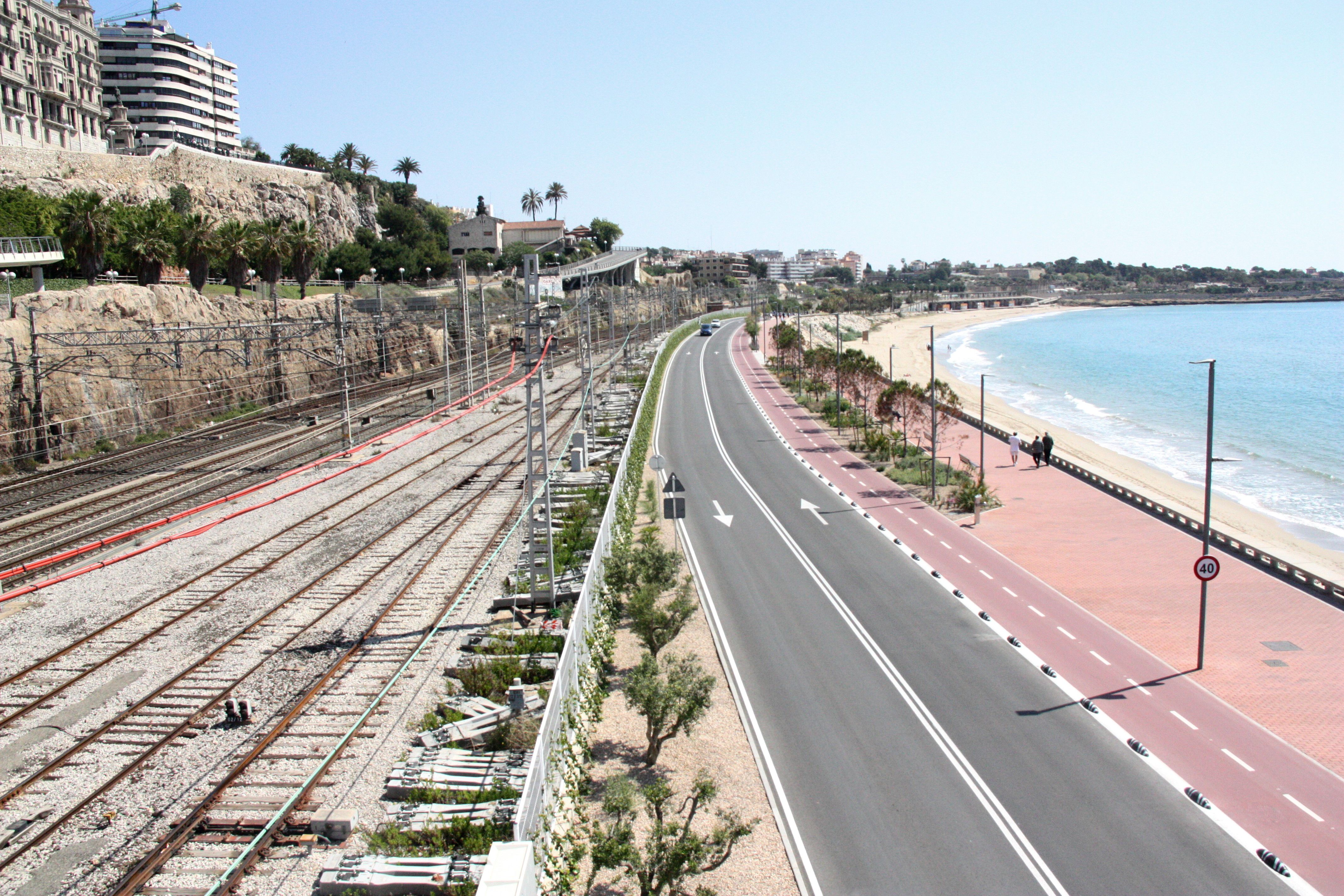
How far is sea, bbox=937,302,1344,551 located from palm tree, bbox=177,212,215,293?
52.2 metres

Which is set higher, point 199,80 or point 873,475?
point 199,80

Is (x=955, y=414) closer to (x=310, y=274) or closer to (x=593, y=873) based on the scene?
(x=593, y=873)

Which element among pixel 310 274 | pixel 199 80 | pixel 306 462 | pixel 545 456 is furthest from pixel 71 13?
pixel 545 456

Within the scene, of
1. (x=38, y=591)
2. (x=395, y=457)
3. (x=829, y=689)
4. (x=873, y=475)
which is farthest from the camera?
(x=395, y=457)

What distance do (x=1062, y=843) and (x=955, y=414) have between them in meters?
29.9

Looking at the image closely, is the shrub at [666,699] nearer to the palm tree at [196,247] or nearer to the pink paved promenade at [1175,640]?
the pink paved promenade at [1175,640]

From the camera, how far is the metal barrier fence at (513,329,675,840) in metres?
9.16

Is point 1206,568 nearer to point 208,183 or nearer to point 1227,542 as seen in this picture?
point 1227,542

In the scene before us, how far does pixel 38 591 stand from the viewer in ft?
67.5

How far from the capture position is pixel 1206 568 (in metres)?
16.6

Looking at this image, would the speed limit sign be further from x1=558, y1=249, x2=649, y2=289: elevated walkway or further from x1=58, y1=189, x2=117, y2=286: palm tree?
x1=558, y1=249, x2=649, y2=289: elevated walkway

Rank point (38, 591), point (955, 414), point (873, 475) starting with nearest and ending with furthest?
point (38, 591) < point (873, 475) < point (955, 414)

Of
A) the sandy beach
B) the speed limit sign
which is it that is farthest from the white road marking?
the sandy beach

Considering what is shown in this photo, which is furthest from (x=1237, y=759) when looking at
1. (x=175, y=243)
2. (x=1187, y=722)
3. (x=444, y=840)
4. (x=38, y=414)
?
(x=175, y=243)
